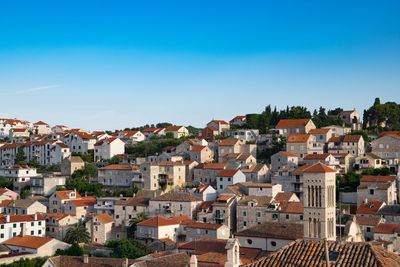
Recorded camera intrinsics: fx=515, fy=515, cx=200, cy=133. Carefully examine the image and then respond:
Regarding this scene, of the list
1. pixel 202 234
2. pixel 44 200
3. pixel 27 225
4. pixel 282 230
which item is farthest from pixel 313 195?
pixel 44 200

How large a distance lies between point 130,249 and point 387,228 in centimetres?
2199

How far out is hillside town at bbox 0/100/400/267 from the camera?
1559 inches

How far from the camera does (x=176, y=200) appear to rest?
53.8 m

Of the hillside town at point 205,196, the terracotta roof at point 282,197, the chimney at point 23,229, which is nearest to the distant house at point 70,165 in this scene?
the hillside town at point 205,196

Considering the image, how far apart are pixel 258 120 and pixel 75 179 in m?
31.7

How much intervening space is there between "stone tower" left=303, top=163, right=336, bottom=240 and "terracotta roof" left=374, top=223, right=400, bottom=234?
646cm

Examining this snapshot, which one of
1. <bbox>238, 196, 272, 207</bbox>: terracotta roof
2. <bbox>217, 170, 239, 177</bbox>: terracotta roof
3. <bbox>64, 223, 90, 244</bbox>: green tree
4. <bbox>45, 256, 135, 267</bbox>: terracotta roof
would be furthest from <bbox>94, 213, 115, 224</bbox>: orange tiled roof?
<bbox>238, 196, 272, 207</bbox>: terracotta roof

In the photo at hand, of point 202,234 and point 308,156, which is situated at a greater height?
point 308,156

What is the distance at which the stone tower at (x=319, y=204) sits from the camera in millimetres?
38219

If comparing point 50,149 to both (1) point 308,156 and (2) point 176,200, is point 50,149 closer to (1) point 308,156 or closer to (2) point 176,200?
(2) point 176,200

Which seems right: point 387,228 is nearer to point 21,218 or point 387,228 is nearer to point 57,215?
point 57,215

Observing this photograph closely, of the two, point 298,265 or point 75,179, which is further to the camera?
point 75,179

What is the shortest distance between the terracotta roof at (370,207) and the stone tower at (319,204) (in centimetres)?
1070

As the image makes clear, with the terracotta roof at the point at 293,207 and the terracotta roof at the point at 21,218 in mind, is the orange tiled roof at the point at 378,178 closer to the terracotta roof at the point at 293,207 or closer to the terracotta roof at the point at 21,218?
the terracotta roof at the point at 293,207
